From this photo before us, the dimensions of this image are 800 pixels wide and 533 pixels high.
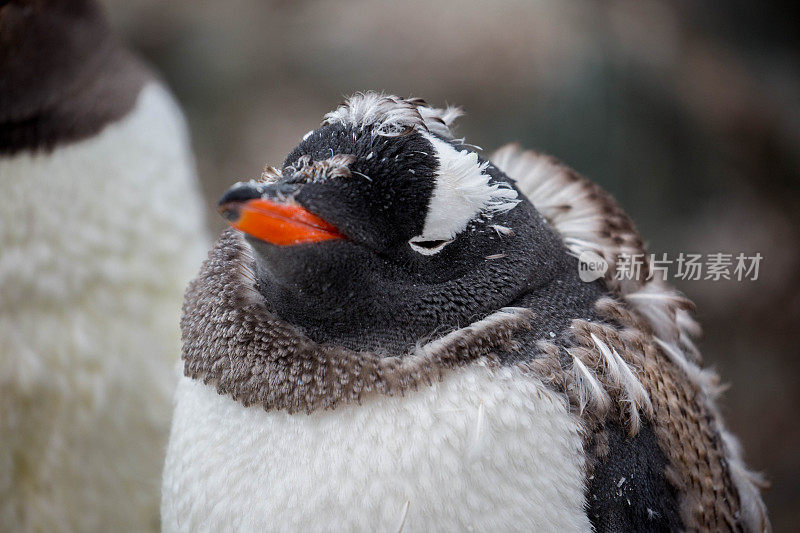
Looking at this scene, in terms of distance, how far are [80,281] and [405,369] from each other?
94 cm

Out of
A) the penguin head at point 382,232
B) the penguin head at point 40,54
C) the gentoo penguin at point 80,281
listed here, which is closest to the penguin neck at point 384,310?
the penguin head at point 382,232

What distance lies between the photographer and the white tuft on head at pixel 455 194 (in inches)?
37.6

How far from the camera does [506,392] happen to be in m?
0.94

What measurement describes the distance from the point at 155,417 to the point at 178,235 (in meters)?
0.42

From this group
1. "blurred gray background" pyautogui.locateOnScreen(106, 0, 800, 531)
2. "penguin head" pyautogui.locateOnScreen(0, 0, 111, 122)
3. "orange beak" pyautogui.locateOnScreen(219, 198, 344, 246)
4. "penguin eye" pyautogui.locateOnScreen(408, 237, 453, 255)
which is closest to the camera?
"orange beak" pyautogui.locateOnScreen(219, 198, 344, 246)

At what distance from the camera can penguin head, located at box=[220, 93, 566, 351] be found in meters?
0.90

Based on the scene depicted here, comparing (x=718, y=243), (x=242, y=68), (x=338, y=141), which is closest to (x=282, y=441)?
(x=338, y=141)

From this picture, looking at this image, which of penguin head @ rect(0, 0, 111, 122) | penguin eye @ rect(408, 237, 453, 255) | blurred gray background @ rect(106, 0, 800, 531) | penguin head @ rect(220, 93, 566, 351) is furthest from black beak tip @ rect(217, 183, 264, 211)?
blurred gray background @ rect(106, 0, 800, 531)

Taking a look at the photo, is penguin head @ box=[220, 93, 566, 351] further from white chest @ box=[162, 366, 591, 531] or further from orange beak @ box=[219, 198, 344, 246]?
white chest @ box=[162, 366, 591, 531]

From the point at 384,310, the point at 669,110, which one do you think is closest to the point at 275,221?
the point at 384,310

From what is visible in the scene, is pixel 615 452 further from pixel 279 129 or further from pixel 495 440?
pixel 279 129

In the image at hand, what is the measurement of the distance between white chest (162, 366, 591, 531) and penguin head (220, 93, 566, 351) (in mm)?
107

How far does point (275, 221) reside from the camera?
878 millimetres

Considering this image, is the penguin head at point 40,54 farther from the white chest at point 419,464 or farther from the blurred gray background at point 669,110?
the blurred gray background at point 669,110
